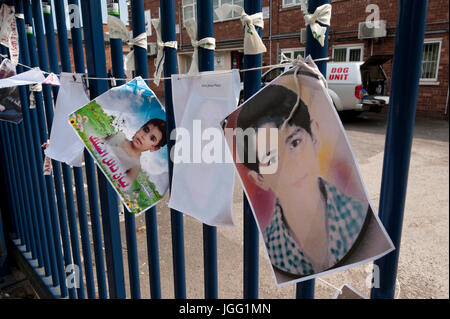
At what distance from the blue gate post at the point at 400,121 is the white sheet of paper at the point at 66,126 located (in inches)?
41.3

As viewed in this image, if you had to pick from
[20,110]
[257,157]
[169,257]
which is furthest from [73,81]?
[169,257]

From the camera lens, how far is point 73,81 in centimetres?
126

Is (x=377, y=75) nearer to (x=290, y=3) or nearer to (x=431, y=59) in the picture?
(x=290, y=3)

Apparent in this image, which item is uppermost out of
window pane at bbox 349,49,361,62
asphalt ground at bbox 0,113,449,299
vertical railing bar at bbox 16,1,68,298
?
window pane at bbox 349,49,361,62

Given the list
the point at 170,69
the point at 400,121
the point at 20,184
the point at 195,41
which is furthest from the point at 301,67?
the point at 20,184

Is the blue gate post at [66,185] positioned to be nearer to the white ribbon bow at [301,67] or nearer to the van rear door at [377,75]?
the white ribbon bow at [301,67]

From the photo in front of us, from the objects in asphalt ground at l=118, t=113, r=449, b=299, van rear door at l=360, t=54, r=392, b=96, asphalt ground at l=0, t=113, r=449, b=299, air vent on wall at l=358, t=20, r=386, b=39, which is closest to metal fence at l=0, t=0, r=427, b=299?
air vent on wall at l=358, t=20, r=386, b=39

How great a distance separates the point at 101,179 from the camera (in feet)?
4.23

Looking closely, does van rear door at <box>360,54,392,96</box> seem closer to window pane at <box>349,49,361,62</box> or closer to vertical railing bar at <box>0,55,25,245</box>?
window pane at <box>349,49,361,62</box>

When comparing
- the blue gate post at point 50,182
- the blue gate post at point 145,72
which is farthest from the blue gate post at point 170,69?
the blue gate post at point 50,182

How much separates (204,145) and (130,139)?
308 mm

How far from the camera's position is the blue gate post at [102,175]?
3.83ft

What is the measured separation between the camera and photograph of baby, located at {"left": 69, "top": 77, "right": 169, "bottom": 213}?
1.06 metres

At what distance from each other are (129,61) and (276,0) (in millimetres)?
493
